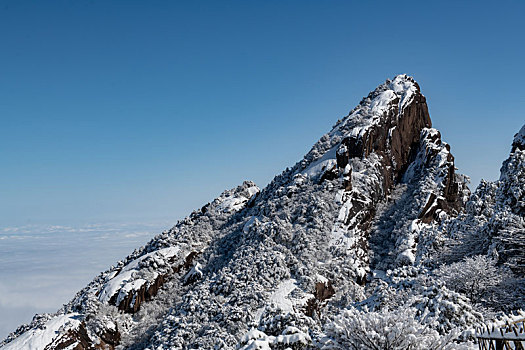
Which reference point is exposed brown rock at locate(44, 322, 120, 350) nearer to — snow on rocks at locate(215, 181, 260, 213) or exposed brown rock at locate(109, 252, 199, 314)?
exposed brown rock at locate(109, 252, 199, 314)

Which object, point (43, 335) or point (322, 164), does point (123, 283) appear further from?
point (322, 164)

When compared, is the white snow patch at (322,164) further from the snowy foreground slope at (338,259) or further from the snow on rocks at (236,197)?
the snow on rocks at (236,197)

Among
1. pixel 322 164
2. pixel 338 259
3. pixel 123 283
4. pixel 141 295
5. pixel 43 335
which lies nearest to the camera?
pixel 43 335

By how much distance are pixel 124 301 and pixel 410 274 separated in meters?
41.7

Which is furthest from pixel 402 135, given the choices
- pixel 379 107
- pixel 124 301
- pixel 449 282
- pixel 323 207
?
pixel 124 301

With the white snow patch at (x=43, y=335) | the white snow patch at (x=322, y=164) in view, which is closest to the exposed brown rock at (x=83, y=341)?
the white snow patch at (x=43, y=335)

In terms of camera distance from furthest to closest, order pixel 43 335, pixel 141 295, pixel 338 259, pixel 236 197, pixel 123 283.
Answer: pixel 236 197
pixel 123 283
pixel 141 295
pixel 338 259
pixel 43 335

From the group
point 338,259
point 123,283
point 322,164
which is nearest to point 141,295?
point 123,283

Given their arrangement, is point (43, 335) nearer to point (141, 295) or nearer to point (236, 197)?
point (141, 295)

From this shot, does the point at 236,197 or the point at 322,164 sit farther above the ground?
the point at 236,197

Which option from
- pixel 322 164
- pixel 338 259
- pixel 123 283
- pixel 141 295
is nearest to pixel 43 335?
pixel 123 283

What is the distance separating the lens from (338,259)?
193 ft

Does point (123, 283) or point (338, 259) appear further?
point (123, 283)

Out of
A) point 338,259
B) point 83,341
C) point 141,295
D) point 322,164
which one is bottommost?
point 83,341
